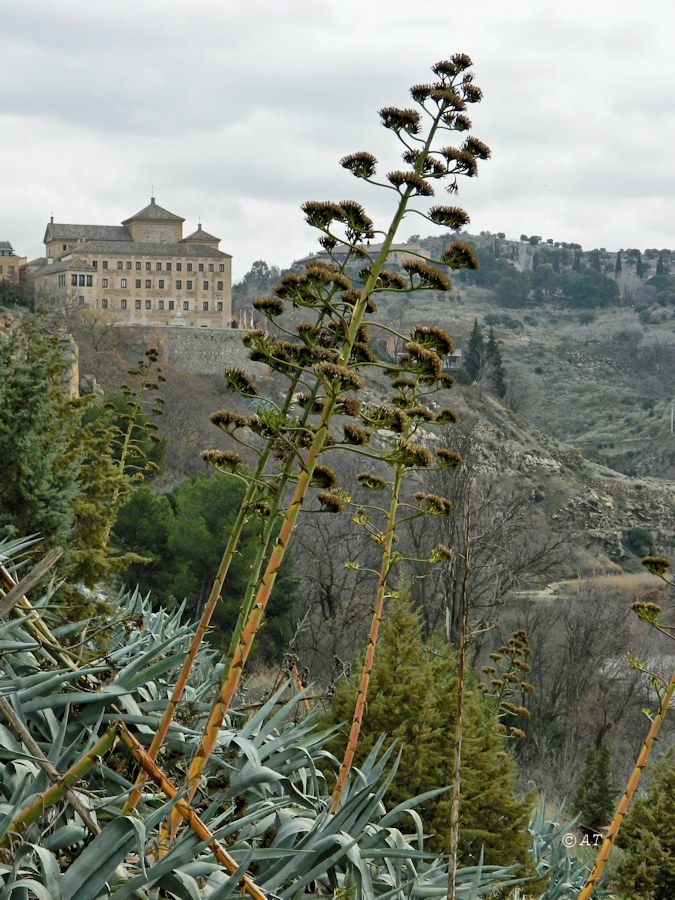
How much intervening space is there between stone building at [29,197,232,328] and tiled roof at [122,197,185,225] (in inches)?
92.5

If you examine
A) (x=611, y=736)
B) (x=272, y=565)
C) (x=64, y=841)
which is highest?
(x=272, y=565)

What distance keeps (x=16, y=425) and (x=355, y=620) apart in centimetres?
1542

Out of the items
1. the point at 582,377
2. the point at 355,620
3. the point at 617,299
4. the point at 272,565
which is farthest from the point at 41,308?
the point at 617,299

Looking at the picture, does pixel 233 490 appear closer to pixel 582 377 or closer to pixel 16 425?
pixel 16 425

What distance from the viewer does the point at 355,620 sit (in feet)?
92.1

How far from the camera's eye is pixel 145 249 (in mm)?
77375

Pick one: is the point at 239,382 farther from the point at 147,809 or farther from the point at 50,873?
the point at 50,873

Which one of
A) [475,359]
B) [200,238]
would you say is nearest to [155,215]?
[200,238]

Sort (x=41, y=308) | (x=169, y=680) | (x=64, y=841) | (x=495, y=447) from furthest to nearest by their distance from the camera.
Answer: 1. (x=495, y=447)
2. (x=41, y=308)
3. (x=169, y=680)
4. (x=64, y=841)

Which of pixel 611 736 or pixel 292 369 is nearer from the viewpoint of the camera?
pixel 292 369

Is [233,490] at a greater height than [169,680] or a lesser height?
lesser

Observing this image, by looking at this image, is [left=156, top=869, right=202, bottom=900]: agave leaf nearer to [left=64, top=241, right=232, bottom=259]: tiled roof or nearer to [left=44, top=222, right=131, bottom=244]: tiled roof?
[left=64, top=241, right=232, bottom=259]: tiled roof

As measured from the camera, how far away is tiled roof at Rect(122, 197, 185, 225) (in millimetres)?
81375

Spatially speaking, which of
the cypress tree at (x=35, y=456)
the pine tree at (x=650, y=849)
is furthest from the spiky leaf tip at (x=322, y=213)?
the cypress tree at (x=35, y=456)
